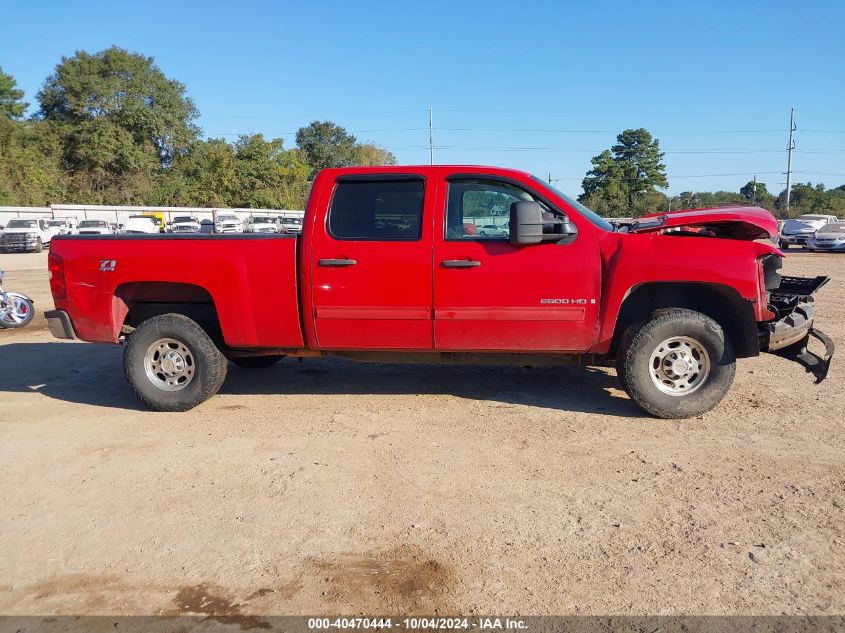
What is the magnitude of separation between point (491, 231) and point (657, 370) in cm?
172

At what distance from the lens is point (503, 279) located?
5023 millimetres

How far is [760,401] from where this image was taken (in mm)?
5641

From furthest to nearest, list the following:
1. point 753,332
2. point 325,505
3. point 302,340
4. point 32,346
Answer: point 32,346 < point 302,340 < point 753,332 < point 325,505

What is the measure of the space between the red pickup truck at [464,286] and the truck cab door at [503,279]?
0.01 meters

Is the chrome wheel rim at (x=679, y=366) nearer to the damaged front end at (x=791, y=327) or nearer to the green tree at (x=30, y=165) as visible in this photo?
the damaged front end at (x=791, y=327)

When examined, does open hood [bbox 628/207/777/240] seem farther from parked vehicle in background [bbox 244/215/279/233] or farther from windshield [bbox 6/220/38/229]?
windshield [bbox 6/220/38/229]

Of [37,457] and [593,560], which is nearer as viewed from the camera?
[593,560]

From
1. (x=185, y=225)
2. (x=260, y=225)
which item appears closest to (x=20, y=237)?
(x=185, y=225)

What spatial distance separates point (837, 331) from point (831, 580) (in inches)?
266

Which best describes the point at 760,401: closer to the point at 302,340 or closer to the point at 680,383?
the point at 680,383

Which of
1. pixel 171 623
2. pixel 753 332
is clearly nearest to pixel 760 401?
pixel 753 332

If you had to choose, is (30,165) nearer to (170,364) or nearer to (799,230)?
(799,230)

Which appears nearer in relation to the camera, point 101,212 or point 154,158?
point 101,212

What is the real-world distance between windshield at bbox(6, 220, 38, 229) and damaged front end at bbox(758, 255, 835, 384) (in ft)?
123
